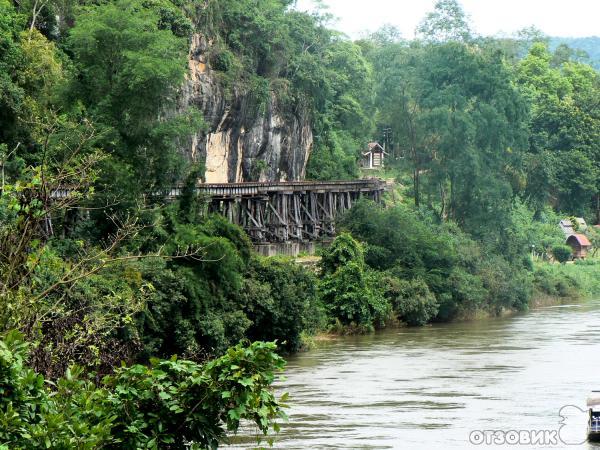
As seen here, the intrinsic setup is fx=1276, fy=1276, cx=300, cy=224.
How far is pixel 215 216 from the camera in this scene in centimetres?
3638

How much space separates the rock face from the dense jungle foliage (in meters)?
0.80

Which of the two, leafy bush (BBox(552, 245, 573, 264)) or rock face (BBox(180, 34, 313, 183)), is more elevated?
rock face (BBox(180, 34, 313, 183))

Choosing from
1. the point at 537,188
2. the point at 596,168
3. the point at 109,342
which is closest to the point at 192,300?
the point at 109,342

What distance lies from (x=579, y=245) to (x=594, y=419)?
4950cm

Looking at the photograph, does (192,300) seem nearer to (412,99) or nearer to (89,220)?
(89,220)

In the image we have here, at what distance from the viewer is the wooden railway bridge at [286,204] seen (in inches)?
1710

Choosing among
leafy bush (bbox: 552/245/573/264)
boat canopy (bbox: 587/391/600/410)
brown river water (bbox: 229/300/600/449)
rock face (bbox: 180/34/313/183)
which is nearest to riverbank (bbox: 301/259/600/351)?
leafy bush (bbox: 552/245/573/264)

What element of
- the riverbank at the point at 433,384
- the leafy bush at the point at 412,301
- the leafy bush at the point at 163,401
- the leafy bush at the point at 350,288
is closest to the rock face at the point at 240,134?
the leafy bush at the point at 350,288

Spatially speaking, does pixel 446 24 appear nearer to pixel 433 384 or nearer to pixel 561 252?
pixel 561 252

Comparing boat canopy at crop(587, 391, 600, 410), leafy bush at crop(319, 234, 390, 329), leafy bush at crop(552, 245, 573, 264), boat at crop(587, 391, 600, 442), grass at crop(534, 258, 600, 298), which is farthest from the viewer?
leafy bush at crop(552, 245, 573, 264)

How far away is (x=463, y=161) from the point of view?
59438 mm

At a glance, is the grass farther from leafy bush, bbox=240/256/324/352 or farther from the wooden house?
leafy bush, bbox=240/256/324/352

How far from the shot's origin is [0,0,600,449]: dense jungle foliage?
13.6 metres

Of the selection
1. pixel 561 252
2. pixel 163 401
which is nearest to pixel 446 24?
pixel 561 252
